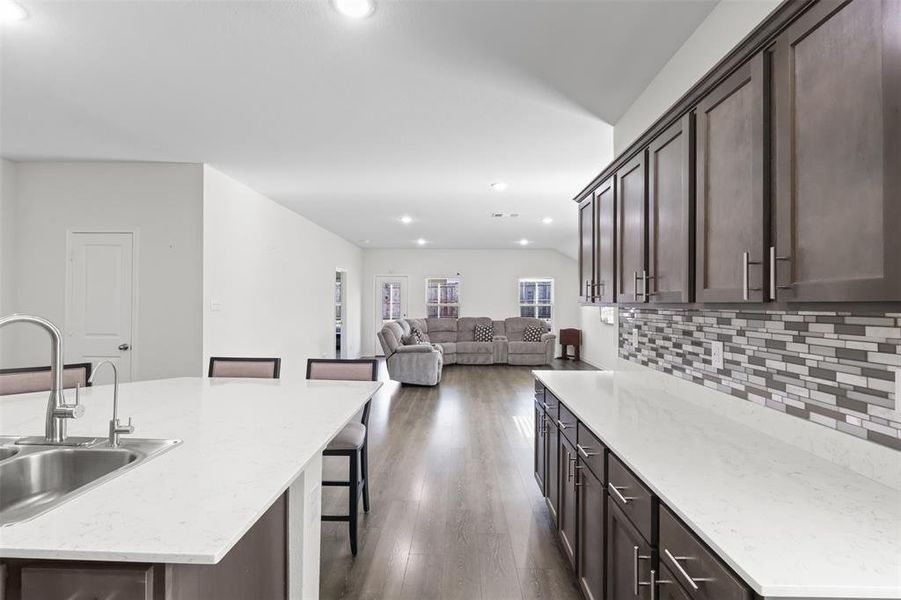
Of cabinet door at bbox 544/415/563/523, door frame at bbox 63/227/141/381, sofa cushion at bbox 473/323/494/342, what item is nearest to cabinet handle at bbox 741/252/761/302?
cabinet door at bbox 544/415/563/523

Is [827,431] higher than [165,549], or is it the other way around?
[827,431]

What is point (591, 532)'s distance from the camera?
72.5 inches

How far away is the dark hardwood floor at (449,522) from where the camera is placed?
2212mm

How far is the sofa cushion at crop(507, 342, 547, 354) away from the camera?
940 centimetres

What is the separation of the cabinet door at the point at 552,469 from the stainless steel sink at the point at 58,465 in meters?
1.83

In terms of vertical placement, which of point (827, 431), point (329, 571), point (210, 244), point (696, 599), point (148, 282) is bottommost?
point (329, 571)

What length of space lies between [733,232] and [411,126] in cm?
243

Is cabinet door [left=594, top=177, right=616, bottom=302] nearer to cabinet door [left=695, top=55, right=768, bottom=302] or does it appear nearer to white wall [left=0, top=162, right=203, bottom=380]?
cabinet door [left=695, top=55, right=768, bottom=302]

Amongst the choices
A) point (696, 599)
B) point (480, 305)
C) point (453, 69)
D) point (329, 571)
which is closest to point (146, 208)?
point (453, 69)

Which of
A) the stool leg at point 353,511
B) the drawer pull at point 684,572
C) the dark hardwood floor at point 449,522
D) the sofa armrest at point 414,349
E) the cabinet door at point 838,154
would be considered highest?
the cabinet door at point 838,154

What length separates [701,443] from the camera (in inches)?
61.6

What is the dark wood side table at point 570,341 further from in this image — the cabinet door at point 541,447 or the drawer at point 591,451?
the drawer at point 591,451

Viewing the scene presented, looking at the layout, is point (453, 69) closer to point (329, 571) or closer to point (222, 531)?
point (222, 531)

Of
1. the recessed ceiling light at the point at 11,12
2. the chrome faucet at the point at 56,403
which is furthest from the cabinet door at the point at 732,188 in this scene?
the recessed ceiling light at the point at 11,12
